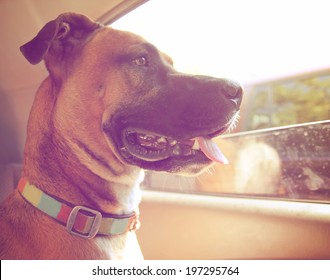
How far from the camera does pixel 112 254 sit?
5.59 ft

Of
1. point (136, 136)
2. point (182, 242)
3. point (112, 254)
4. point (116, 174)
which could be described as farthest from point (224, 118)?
point (182, 242)

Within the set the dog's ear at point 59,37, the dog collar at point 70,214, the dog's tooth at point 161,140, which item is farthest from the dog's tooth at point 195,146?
the dog's ear at point 59,37

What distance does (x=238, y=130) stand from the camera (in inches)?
101

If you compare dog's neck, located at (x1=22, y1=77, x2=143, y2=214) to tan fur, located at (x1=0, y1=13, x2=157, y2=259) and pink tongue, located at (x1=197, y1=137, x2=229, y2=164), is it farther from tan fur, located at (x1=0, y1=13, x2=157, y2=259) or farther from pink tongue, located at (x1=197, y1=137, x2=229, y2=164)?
pink tongue, located at (x1=197, y1=137, x2=229, y2=164)

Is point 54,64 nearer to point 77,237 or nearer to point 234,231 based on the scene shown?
point 77,237

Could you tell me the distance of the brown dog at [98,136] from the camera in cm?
162

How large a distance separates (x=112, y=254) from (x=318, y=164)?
1.18 metres

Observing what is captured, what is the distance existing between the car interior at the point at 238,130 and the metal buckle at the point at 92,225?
27.6 inches

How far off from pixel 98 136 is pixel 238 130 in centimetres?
111

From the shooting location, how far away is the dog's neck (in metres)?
1.67

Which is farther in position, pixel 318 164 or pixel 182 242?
pixel 182 242

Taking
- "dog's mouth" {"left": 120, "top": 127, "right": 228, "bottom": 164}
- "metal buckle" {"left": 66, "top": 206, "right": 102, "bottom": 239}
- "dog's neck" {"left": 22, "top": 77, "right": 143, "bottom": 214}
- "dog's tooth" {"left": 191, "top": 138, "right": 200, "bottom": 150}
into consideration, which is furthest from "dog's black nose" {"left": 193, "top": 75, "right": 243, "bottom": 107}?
"metal buckle" {"left": 66, "top": 206, "right": 102, "bottom": 239}

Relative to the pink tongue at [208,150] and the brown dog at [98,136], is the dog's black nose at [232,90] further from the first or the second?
the pink tongue at [208,150]

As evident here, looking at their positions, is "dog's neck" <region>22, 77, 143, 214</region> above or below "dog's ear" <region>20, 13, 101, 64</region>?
below
